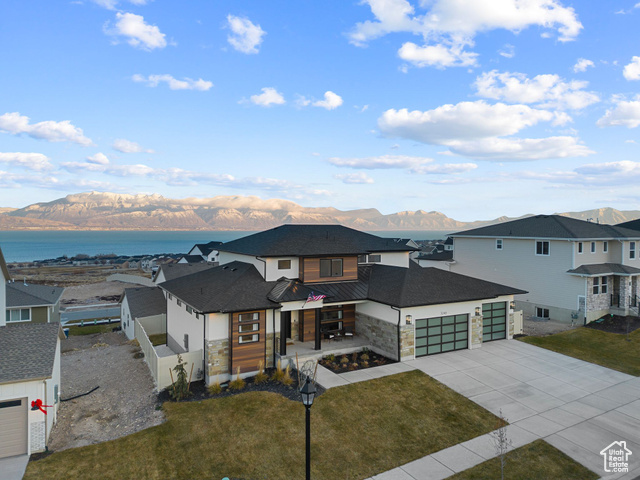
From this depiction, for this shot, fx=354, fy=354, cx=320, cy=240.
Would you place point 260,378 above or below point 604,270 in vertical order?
below

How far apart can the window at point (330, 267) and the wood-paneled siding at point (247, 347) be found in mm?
4905

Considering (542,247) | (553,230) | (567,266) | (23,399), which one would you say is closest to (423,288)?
(567,266)

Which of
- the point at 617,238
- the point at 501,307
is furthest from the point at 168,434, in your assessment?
the point at 617,238

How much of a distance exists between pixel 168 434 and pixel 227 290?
23.5 feet

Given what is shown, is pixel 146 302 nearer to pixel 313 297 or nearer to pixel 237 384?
pixel 237 384

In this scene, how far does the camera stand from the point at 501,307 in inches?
862

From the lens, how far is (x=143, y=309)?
89.1 feet

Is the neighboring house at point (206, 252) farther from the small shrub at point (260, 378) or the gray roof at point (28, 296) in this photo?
the small shrub at point (260, 378)

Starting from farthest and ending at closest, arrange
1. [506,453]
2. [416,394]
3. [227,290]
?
[227,290], [416,394], [506,453]

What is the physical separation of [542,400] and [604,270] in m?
19.1

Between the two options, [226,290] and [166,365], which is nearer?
[166,365]

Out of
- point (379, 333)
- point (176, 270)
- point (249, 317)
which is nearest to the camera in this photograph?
point (249, 317)

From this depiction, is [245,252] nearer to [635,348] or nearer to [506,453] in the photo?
[506,453]

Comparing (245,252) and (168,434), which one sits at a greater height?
(245,252)
